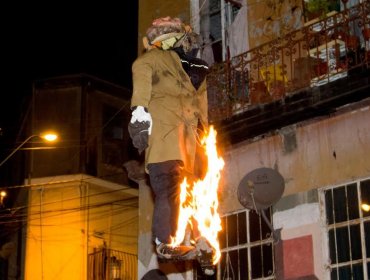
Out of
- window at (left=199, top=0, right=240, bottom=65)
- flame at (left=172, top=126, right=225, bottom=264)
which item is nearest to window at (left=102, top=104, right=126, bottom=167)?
window at (left=199, top=0, right=240, bottom=65)

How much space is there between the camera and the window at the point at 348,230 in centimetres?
1152

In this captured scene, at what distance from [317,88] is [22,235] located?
15.2 metres

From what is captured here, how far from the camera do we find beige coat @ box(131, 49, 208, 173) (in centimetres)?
838

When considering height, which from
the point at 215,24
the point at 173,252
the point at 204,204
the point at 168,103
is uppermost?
the point at 215,24

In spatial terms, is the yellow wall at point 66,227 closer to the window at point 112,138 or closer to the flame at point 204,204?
the window at point 112,138

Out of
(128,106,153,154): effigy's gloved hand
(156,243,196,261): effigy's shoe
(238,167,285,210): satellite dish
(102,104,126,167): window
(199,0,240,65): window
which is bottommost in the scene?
(156,243,196,261): effigy's shoe

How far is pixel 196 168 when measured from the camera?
8.93 meters

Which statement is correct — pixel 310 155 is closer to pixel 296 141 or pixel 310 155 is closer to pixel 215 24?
pixel 296 141

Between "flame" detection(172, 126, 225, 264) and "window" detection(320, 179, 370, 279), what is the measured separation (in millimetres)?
3009

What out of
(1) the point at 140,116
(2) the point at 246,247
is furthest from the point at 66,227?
(1) the point at 140,116

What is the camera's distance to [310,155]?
41.6ft

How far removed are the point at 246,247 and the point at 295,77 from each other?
8.86 ft

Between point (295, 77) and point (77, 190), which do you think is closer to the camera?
point (295, 77)

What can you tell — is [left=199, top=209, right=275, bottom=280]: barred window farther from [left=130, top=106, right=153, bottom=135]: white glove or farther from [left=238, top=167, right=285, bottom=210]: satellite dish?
[left=130, top=106, right=153, bottom=135]: white glove
